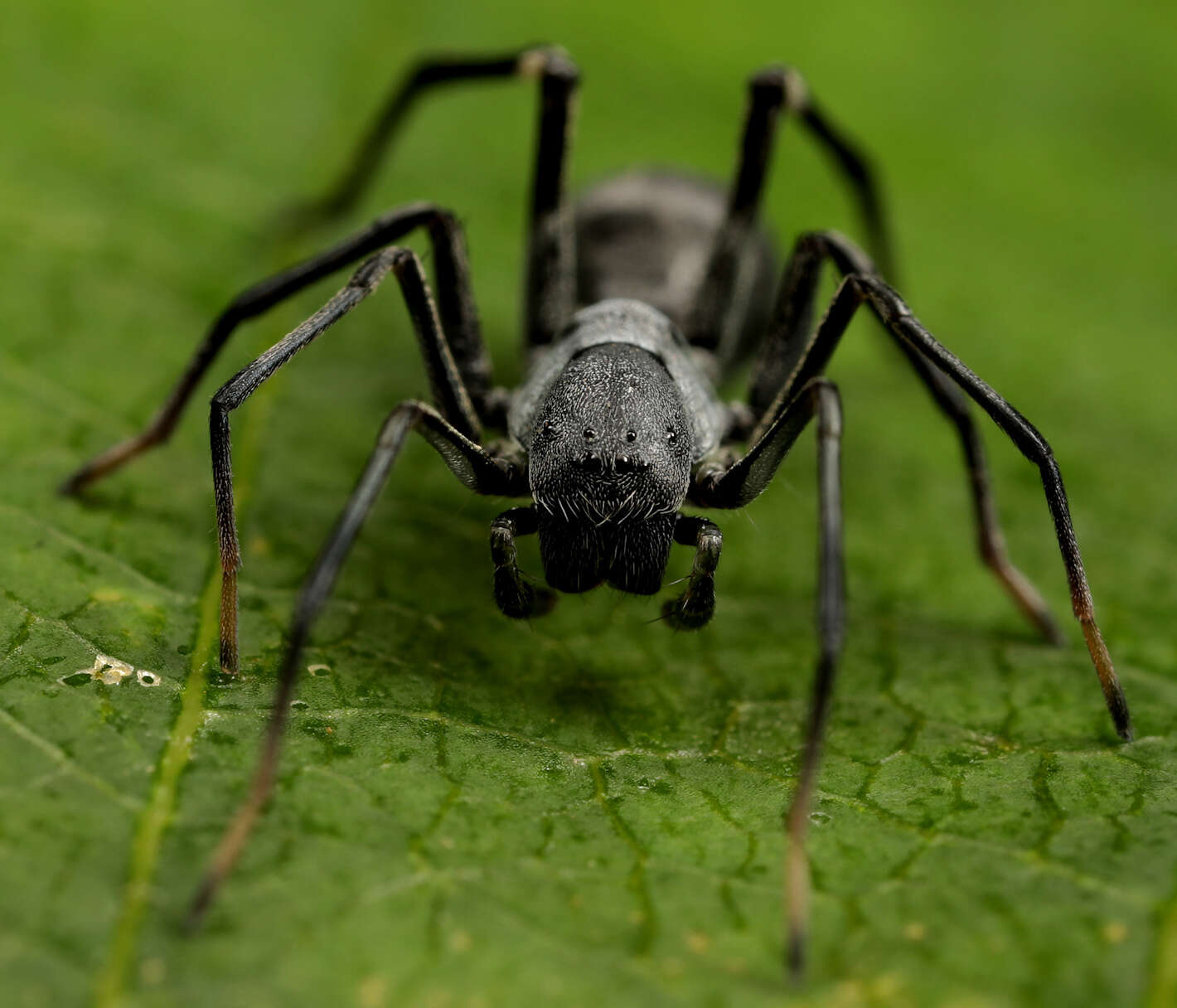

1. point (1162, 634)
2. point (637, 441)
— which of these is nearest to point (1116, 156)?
point (1162, 634)

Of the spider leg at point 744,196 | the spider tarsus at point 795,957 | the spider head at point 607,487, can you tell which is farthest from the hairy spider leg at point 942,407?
the spider tarsus at point 795,957

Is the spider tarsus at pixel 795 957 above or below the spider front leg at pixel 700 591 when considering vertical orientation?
below

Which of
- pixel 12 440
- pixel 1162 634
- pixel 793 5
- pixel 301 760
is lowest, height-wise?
pixel 301 760

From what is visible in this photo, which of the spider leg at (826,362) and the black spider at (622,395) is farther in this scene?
the spider leg at (826,362)

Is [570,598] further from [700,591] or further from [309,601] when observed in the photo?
[309,601]

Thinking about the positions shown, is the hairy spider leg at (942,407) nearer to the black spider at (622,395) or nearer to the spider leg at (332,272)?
the black spider at (622,395)

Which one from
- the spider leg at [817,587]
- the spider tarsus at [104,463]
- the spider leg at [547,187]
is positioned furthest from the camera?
the spider leg at [547,187]

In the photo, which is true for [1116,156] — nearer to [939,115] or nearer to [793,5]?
[939,115]

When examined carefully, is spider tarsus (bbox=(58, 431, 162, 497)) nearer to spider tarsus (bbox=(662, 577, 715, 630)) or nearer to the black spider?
the black spider
